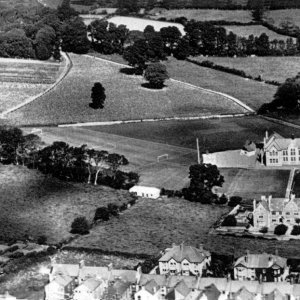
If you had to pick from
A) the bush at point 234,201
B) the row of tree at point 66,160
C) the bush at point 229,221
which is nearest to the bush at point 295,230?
the bush at point 229,221

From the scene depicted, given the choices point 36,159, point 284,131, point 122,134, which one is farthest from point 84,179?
point 284,131

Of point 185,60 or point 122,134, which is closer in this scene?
point 122,134

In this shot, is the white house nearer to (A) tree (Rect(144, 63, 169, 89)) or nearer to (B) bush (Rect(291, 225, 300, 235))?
(B) bush (Rect(291, 225, 300, 235))

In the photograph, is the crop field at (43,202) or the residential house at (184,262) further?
the crop field at (43,202)

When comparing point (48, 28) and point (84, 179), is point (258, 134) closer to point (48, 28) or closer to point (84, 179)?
point (84, 179)

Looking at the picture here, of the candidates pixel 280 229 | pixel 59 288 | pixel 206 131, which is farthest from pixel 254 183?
pixel 59 288

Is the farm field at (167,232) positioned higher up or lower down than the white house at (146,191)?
higher up

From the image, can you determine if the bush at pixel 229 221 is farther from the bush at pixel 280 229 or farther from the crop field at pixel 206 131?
the crop field at pixel 206 131

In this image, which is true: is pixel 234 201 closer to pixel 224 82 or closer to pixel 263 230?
pixel 263 230
